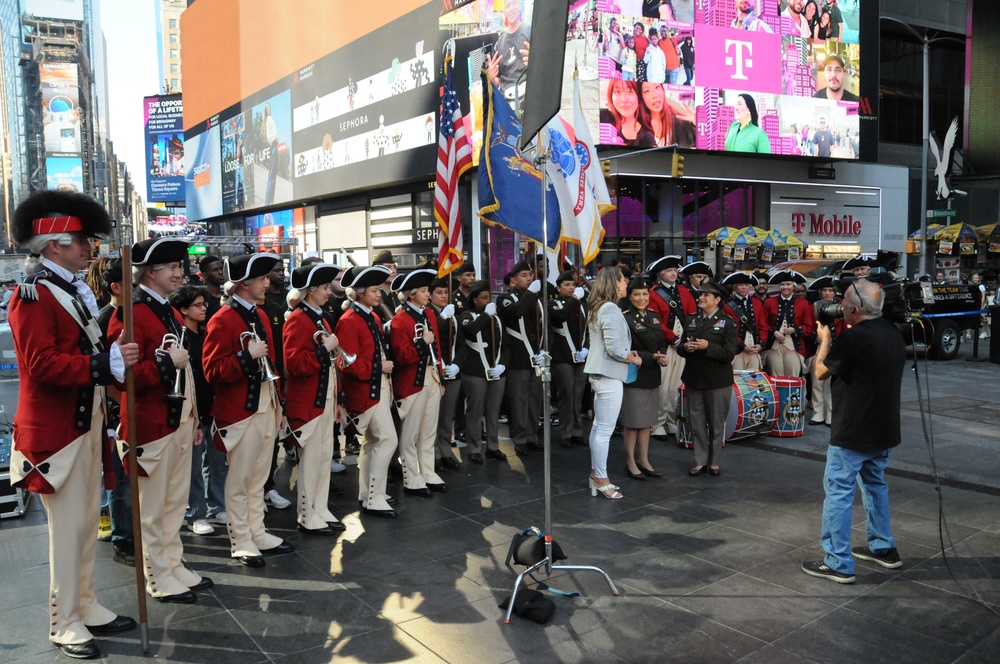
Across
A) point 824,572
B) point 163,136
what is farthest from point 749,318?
point 163,136

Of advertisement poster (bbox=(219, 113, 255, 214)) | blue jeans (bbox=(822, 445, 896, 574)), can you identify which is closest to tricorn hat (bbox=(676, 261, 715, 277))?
blue jeans (bbox=(822, 445, 896, 574))

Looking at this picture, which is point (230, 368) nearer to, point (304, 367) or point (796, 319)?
point (304, 367)

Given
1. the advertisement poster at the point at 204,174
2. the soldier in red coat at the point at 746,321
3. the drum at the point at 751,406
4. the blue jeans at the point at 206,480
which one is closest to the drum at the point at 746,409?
the drum at the point at 751,406

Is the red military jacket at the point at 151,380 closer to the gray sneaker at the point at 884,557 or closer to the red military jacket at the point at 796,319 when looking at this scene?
the gray sneaker at the point at 884,557

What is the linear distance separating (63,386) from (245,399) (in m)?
1.45

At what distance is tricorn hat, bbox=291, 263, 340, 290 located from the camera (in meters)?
6.37

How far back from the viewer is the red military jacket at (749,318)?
10312 mm

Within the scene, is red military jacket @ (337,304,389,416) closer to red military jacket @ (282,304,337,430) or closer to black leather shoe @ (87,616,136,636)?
red military jacket @ (282,304,337,430)

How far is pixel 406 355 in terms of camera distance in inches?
289

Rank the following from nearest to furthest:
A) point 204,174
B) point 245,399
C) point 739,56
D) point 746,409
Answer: point 245,399, point 746,409, point 739,56, point 204,174

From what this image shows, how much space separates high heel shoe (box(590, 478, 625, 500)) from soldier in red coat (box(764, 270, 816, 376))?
4373 mm

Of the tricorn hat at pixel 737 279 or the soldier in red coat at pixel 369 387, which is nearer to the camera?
the soldier in red coat at pixel 369 387

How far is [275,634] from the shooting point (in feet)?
15.1

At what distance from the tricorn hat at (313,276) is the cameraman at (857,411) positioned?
3.72m
